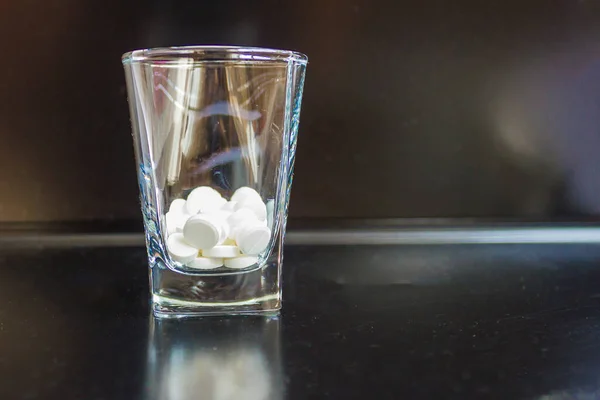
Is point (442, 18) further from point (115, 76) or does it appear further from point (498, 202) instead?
point (115, 76)

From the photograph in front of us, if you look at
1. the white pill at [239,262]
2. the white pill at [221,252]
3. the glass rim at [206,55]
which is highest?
the glass rim at [206,55]

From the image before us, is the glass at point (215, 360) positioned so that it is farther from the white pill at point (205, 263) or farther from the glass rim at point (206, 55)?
the glass rim at point (206, 55)

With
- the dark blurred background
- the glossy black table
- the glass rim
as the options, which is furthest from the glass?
the dark blurred background

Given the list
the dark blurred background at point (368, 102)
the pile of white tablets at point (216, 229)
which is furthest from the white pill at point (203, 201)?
the dark blurred background at point (368, 102)

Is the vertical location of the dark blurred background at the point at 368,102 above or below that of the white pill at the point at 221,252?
above

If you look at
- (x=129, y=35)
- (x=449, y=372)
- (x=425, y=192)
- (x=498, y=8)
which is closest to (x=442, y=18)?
(x=498, y=8)

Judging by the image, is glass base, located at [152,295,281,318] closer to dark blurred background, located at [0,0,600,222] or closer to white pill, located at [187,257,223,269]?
white pill, located at [187,257,223,269]

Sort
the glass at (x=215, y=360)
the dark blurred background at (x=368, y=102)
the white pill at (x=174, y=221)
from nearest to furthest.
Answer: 1. the glass at (x=215, y=360)
2. the white pill at (x=174, y=221)
3. the dark blurred background at (x=368, y=102)

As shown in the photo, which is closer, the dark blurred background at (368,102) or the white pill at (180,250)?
the white pill at (180,250)

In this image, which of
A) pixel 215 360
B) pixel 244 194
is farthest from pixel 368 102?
pixel 215 360

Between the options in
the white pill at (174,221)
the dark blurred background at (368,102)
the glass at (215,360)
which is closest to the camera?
the glass at (215,360)
